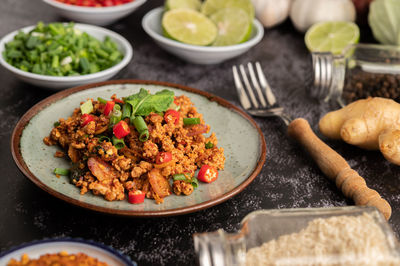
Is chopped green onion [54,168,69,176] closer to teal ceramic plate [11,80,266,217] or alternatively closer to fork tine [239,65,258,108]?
teal ceramic plate [11,80,266,217]

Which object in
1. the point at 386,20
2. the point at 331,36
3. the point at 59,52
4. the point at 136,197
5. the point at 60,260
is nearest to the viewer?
the point at 60,260

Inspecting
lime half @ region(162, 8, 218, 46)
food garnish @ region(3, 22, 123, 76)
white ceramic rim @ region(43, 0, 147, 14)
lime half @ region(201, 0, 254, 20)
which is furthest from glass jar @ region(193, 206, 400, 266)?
white ceramic rim @ region(43, 0, 147, 14)

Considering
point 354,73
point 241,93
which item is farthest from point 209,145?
point 354,73

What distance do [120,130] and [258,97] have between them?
3.80ft

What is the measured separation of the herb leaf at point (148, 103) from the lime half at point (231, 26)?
1231 mm

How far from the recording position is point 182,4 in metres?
3.32

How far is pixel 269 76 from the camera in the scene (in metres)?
3.08

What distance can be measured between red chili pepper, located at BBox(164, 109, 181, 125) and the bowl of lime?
0.97 metres

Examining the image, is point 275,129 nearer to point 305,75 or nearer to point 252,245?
point 305,75

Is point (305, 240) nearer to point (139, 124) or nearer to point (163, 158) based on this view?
point (163, 158)

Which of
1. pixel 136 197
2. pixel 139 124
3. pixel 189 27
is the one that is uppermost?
pixel 139 124

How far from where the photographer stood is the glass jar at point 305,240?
4.41 ft

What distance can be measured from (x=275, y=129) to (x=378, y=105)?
1.84ft

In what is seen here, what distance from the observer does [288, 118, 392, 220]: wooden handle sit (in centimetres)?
183
